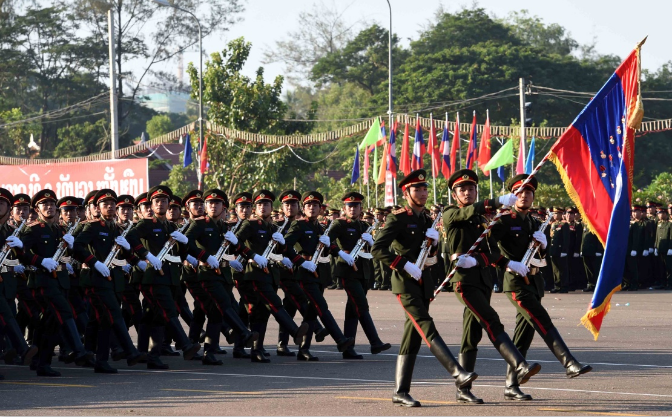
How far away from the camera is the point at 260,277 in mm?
12117

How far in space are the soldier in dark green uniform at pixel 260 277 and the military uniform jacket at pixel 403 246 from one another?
120 inches

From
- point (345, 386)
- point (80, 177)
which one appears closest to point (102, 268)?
point (345, 386)

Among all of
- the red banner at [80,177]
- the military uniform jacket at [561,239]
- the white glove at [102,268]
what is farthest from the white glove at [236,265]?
the red banner at [80,177]

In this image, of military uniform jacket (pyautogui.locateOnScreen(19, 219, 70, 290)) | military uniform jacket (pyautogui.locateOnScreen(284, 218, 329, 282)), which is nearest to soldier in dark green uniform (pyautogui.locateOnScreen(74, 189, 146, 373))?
military uniform jacket (pyautogui.locateOnScreen(19, 219, 70, 290))

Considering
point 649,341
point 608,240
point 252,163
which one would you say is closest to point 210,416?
point 608,240

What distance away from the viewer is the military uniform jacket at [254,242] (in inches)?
478

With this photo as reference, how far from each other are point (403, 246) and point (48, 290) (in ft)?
13.6

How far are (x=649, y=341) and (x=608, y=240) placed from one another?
435 cm

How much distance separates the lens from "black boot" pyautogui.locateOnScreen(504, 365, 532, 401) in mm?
8773

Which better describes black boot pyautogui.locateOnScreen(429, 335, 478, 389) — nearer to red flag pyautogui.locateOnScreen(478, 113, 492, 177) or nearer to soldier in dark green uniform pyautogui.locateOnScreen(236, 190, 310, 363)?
soldier in dark green uniform pyautogui.locateOnScreen(236, 190, 310, 363)

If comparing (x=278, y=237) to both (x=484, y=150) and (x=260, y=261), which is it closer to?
(x=260, y=261)

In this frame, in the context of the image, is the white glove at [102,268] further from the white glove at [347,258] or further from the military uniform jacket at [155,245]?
the white glove at [347,258]

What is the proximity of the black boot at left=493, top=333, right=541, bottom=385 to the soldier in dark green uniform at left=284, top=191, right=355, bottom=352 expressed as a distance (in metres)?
3.38

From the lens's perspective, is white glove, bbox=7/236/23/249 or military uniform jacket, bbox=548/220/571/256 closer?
white glove, bbox=7/236/23/249
